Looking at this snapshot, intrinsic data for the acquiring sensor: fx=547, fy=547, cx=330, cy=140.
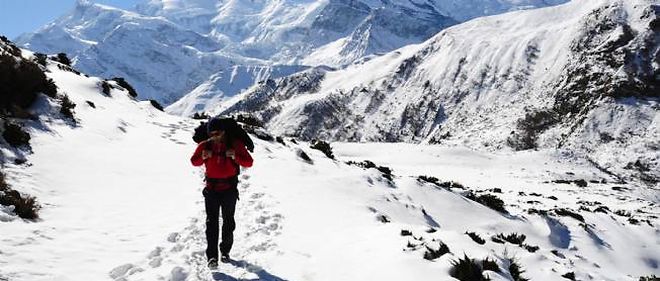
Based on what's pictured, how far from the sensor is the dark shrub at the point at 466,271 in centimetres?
819

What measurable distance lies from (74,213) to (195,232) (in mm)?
2613

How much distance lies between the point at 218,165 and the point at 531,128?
110196 millimetres

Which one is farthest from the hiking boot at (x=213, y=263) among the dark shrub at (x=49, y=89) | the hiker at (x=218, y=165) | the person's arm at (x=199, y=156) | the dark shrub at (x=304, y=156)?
the dark shrub at (x=49, y=89)

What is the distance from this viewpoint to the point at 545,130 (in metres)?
109

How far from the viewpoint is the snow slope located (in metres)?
8.85

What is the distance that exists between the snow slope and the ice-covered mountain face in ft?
244

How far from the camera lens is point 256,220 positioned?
12375 millimetres

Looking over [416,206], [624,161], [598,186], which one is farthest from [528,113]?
[416,206]

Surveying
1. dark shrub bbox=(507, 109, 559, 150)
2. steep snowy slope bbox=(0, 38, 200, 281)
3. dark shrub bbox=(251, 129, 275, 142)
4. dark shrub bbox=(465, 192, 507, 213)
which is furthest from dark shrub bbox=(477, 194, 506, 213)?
dark shrub bbox=(507, 109, 559, 150)

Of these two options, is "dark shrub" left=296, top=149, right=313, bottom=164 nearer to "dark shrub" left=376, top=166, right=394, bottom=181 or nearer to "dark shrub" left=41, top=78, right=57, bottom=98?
"dark shrub" left=376, top=166, right=394, bottom=181

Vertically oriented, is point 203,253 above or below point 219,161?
below

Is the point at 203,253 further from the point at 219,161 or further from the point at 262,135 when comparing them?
the point at 262,135

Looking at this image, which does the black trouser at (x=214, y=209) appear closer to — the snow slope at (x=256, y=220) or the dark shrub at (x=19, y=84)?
the snow slope at (x=256, y=220)

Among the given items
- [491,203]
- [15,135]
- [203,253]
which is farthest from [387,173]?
[203,253]
